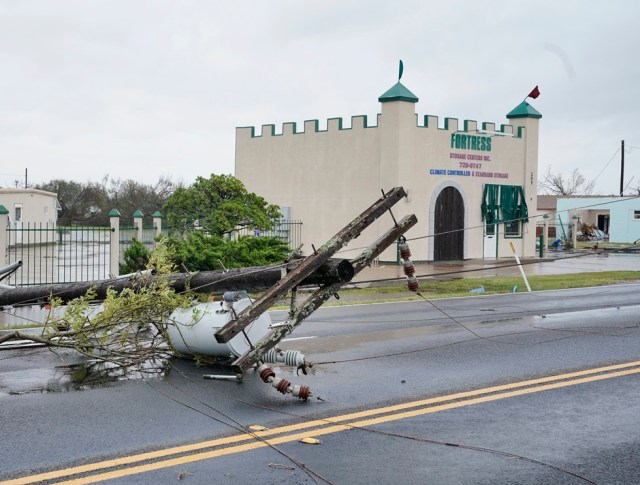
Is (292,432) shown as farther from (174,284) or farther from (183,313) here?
(174,284)

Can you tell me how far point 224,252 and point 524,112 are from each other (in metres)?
18.7

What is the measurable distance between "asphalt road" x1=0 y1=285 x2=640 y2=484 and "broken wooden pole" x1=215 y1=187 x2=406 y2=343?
72 cm

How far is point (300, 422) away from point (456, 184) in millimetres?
25324

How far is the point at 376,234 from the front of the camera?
29.2 m

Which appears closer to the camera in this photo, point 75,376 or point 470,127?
point 75,376

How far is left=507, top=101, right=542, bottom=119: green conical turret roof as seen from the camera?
1298 inches

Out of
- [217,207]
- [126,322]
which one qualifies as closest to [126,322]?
[126,322]

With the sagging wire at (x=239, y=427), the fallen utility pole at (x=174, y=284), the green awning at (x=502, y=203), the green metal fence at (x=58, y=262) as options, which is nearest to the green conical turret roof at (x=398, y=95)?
the green awning at (x=502, y=203)

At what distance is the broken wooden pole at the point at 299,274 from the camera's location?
733cm

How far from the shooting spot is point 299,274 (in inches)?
305

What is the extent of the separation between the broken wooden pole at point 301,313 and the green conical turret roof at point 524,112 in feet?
85.9

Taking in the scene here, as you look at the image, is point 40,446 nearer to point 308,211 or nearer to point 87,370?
point 87,370

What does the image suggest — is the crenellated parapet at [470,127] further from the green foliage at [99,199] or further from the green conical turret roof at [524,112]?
the green foliage at [99,199]

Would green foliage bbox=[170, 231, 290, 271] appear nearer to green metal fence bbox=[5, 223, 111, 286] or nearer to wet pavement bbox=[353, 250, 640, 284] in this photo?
green metal fence bbox=[5, 223, 111, 286]
